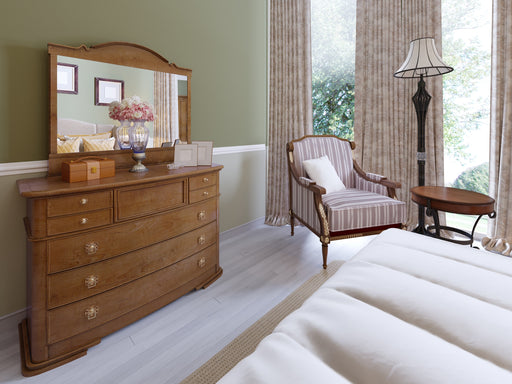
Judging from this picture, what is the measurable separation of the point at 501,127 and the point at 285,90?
2528 mm

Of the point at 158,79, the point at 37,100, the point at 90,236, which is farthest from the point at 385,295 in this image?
the point at 158,79

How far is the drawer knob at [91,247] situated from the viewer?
1.84m

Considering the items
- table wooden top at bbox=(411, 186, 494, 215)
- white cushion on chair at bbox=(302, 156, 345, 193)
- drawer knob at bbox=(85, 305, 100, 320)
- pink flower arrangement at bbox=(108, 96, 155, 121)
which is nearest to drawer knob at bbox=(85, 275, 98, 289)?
drawer knob at bbox=(85, 305, 100, 320)

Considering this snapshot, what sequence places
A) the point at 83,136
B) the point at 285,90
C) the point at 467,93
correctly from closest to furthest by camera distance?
1. the point at 83,136
2. the point at 467,93
3. the point at 285,90

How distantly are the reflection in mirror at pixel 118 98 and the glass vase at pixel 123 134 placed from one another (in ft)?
0.10

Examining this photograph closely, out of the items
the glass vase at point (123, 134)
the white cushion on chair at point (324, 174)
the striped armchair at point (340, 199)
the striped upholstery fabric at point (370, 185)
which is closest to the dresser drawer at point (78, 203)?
the glass vase at point (123, 134)

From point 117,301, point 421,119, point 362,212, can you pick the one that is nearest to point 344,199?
point 362,212

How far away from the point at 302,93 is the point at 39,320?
371 cm

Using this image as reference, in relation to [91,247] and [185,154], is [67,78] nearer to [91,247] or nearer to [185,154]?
[185,154]

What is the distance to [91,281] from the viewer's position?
188cm

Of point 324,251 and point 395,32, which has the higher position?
point 395,32

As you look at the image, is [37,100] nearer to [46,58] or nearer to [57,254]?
[46,58]

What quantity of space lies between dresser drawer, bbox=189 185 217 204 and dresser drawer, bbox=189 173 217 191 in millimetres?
32

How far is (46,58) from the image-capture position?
211 cm
